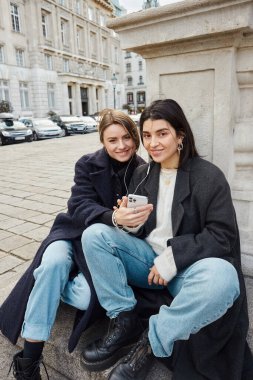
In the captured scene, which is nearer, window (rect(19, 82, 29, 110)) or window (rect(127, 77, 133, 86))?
window (rect(19, 82, 29, 110))

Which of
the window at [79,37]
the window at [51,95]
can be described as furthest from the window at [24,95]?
the window at [79,37]

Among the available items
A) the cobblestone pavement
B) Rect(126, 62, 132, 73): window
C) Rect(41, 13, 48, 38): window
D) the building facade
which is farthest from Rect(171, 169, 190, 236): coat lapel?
Rect(126, 62, 132, 73): window

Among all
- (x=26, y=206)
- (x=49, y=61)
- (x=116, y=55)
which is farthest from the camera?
(x=116, y=55)

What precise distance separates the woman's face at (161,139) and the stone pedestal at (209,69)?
30 centimetres

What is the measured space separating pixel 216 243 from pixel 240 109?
0.87 m

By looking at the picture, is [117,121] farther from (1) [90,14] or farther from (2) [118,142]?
(1) [90,14]

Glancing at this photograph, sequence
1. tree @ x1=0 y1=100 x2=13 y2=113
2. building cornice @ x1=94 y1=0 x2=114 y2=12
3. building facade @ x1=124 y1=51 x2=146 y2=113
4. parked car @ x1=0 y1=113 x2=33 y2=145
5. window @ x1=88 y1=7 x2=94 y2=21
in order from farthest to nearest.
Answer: building facade @ x1=124 y1=51 x2=146 y2=113 → building cornice @ x1=94 y1=0 x2=114 y2=12 → window @ x1=88 y1=7 x2=94 y2=21 → tree @ x1=0 y1=100 x2=13 y2=113 → parked car @ x1=0 y1=113 x2=33 y2=145

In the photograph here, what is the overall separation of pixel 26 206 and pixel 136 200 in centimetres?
352

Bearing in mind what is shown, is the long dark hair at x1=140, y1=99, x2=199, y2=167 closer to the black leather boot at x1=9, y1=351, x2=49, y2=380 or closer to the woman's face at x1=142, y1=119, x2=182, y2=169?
the woman's face at x1=142, y1=119, x2=182, y2=169

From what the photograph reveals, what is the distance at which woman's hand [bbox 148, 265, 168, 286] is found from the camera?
1.58 metres

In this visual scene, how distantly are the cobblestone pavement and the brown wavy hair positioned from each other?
135 centimetres

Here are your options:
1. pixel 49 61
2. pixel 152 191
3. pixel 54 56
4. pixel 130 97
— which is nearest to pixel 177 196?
pixel 152 191

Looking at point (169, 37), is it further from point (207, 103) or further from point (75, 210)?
point (75, 210)

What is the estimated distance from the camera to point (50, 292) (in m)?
1.67
